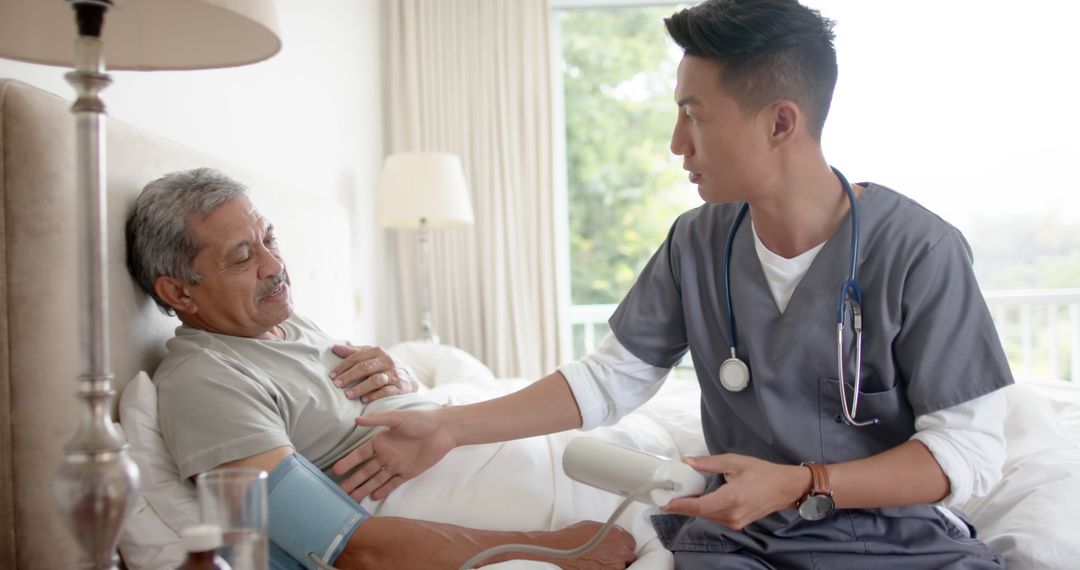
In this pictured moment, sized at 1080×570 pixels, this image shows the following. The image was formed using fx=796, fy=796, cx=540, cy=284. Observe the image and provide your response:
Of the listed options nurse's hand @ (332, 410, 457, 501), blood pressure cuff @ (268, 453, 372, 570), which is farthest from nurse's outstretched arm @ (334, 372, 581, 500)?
blood pressure cuff @ (268, 453, 372, 570)

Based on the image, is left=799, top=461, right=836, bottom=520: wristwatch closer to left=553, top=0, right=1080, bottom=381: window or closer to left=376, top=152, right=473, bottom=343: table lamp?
left=376, top=152, right=473, bottom=343: table lamp

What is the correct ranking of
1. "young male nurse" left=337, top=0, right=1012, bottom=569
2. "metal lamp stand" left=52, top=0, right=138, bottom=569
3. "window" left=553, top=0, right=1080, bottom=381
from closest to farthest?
"metal lamp stand" left=52, top=0, right=138, bottom=569 → "young male nurse" left=337, top=0, right=1012, bottom=569 → "window" left=553, top=0, right=1080, bottom=381

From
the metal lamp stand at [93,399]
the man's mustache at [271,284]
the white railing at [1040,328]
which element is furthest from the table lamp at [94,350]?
the white railing at [1040,328]

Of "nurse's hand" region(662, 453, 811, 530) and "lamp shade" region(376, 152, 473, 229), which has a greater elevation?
"lamp shade" region(376, 152, 473, 229)

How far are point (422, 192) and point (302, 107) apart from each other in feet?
2.26

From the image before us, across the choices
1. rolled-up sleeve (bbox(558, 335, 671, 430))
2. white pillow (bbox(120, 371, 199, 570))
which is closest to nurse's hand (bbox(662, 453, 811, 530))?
rolled-up sleeve (bbox(558, 335, 671, 430))

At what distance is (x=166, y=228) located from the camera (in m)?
1.35

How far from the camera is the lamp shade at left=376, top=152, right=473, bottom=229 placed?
3479 millimetres

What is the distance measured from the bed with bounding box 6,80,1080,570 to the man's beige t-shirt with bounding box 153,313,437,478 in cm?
6

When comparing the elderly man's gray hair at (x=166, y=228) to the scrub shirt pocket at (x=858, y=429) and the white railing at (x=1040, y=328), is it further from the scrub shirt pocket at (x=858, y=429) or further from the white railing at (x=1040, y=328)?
the white railing at (x=1040, y=328)

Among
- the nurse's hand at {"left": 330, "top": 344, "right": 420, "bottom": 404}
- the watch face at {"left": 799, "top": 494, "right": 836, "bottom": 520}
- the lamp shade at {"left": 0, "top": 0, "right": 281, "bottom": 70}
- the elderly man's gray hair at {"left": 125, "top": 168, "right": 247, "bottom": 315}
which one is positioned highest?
the lamp shade at {"left": 0, "top": 0, "right": 281, "bottom": 70}

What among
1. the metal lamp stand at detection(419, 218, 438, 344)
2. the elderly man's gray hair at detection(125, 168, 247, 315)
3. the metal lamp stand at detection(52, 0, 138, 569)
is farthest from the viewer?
the metal lamp stand at detection(419, 218, 438, 344)

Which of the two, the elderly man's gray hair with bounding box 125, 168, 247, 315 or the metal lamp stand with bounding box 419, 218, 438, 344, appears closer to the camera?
the elderly man's gray hair with bounding box 125, 168, 247, 315

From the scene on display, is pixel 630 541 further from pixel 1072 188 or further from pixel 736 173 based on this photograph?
pixel 1072 188
